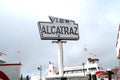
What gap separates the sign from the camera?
55.5m

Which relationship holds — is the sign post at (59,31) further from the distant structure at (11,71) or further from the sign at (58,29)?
the distant structure at (11,71)

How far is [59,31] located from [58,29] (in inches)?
14.6

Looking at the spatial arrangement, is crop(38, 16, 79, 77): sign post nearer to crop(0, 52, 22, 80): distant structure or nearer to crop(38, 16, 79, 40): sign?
crop(38, 16, 79, 40): sign

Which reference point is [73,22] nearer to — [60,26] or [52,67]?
[60,26]

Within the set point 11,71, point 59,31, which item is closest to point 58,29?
point 59,31

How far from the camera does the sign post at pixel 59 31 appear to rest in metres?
55.5

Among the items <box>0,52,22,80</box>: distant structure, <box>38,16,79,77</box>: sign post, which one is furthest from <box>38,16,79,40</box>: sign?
<box>0,52,22,80</box>: distant structure

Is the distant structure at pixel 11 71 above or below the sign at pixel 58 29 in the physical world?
below

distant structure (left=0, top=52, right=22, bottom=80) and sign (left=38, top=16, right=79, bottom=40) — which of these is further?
sign (left=38, top=16, right=79, bottom=40)

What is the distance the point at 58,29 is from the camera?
56.4m

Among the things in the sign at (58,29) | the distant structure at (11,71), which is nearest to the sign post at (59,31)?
the sign at (58,29)

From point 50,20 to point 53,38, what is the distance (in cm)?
299

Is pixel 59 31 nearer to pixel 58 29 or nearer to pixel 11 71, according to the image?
pixel 58 29

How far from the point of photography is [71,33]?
58.2 m
